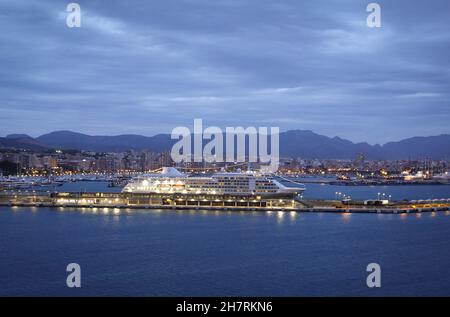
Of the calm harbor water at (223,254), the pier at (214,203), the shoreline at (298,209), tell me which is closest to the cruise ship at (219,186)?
the pier at (214,203)

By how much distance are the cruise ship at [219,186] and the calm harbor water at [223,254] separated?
3.56 metres

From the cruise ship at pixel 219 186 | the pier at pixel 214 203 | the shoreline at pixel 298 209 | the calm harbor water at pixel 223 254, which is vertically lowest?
the calm harbor water at pixel 223 254

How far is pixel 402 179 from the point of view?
49312 mm

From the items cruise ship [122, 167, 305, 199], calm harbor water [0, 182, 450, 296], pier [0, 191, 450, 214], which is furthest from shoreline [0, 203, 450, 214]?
cruise ship [122, 167, 305, 199]

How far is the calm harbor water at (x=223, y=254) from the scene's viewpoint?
27.7 feet

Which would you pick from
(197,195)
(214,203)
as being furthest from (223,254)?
(197,195)

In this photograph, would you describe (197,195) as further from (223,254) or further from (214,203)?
(223,254)

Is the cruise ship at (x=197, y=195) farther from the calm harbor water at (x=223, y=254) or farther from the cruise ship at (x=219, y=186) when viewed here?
the calm harbor water at (x=223, y=254)

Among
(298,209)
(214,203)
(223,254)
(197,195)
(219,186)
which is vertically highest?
(219,186)

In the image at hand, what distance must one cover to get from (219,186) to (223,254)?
10157mm

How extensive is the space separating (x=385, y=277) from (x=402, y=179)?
138 ft

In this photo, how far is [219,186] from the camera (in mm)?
20953

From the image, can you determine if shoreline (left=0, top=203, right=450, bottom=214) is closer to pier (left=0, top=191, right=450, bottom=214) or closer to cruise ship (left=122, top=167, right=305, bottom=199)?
pier (left=0, top=191, right=450, bottom=214)
